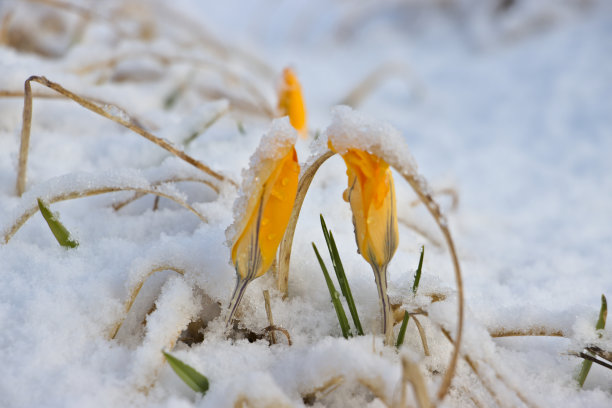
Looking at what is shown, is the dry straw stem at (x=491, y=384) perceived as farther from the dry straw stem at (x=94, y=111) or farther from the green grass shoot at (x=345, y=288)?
the dry straw stem at (x=94, y=111)

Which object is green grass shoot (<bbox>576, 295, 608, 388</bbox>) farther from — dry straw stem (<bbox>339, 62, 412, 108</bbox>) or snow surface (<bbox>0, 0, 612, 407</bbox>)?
dry straw stem (<bbox>339, 62, 412, 108</bbox>)

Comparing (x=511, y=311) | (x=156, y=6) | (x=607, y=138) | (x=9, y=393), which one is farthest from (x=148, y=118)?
(x=156, y=6)

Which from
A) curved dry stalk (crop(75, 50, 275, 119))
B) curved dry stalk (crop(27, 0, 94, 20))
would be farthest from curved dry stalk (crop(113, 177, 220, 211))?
curved dry stalk (crop(27, 0, 94, 20))

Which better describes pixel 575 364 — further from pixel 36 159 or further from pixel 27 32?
pixel 27 32

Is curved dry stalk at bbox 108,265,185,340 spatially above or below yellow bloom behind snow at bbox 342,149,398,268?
below

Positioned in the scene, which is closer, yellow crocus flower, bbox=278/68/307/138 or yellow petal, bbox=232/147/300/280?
yellow petal, bbox=232/147/300/280

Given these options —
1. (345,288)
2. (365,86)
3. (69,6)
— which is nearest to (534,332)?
(345,288)

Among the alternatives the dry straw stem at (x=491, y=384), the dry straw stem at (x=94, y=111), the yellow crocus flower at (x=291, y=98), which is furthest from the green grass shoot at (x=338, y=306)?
the yellow crocus flower at (x=291, y=98)

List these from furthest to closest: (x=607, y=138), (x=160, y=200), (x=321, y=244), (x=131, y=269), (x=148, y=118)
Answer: (x=607, y=138) < (x=148, y=118) < (x=160, y=200) < (x=321, y=244) < (x=131, y=269)
